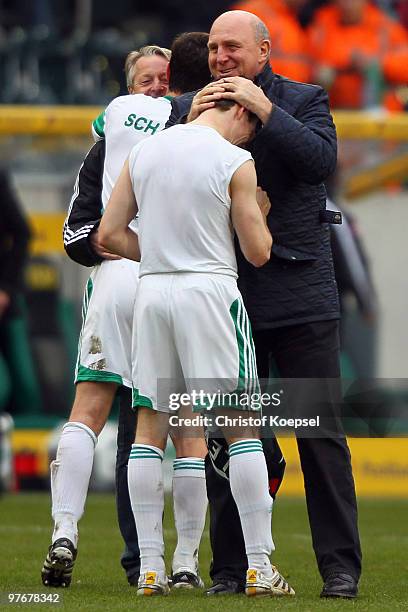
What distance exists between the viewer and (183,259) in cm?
532

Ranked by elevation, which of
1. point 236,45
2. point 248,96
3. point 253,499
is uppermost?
point 236,45

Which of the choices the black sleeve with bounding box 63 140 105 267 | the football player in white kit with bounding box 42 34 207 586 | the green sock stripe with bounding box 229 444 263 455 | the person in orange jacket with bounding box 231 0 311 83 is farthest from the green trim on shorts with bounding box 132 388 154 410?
the person in orange jacket with bounding box 231 0 311 83

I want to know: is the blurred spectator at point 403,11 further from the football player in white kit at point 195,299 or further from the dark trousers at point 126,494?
the football player in white kit at point 195,299

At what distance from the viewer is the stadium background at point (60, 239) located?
1209 cm

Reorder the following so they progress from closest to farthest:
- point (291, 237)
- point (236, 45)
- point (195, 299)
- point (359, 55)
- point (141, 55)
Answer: point (195, 299) < point (236, 45) < point (291, 237) < point (141, 55) < point (359, 55)

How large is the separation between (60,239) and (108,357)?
278 inches

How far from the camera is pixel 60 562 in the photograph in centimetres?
561

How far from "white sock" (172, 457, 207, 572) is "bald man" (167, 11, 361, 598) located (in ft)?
0.67

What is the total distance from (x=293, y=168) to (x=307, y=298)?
483 millimetres

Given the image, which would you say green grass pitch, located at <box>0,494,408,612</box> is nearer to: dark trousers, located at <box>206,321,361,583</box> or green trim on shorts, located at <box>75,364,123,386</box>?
dark trousers, located at <box>206,321,361,583</box>

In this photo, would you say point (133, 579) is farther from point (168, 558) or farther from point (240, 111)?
point (240, 111)

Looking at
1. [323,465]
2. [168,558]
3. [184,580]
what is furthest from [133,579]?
[168,558]

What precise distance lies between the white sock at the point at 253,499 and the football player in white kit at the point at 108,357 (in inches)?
19.6

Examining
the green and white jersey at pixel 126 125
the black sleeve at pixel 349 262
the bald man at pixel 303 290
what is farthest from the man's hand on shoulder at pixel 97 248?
the black sleeve at pixel 349 262
